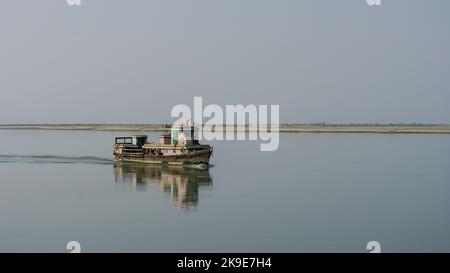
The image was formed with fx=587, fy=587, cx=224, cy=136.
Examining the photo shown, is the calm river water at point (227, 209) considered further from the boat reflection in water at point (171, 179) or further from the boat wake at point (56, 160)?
the boat wake at point (56, 160)

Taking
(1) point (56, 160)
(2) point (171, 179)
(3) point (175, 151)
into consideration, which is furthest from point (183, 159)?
(1) point (56, 160)

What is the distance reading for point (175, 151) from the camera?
6044cm

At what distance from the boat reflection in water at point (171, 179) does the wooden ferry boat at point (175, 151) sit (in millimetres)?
689

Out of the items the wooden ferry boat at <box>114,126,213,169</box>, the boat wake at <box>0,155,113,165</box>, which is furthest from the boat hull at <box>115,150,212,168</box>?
the boat wake at <box>0,155,113,165</box>

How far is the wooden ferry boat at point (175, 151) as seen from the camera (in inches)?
2311

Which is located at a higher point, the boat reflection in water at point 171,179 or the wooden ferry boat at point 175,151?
the wooden ferry boat at point 175,151

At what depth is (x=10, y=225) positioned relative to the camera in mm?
30156

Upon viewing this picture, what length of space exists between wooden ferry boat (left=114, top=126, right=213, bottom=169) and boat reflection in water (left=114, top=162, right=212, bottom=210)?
2.26 ft

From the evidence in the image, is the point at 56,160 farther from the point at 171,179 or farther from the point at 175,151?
the point at 171,179

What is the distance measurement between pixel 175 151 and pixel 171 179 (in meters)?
10.3

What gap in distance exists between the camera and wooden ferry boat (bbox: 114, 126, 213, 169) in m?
58.7

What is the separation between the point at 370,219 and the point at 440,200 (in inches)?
361

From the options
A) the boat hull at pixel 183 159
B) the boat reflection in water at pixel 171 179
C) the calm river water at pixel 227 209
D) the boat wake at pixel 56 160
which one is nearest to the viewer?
the calm river water at pixel 227 209

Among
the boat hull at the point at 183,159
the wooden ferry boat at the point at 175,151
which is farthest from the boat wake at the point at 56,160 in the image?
the boat hull at the point at 183,159
